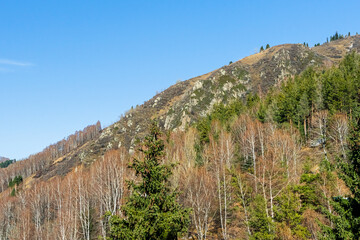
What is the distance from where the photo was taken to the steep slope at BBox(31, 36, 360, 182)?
469 ft

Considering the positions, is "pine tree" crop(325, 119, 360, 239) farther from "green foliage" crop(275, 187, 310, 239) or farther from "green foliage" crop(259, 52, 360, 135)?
"green foliage" crop(259, 52, 360, 135)

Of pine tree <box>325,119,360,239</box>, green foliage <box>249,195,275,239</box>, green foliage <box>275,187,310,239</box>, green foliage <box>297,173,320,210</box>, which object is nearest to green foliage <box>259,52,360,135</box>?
green foliage <box>297,173,320,210</box>

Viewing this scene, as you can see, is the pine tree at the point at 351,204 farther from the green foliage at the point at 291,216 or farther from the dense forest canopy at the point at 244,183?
the green foliage at the point at 291,216

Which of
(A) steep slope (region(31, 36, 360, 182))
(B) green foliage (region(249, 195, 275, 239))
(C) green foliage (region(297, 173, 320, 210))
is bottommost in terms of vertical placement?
(B) green foliage (region(249, 195, 275, 239))

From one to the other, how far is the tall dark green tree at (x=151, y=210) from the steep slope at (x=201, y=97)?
109835mm

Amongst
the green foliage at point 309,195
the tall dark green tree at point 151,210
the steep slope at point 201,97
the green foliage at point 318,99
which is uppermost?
the steep slope at point 201,97

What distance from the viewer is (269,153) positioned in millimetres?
47375

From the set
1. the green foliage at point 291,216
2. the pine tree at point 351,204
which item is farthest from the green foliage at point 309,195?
the pine tree at point 351,204

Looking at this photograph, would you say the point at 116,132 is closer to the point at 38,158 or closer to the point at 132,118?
the point at 132,118

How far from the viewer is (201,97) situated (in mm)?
151500

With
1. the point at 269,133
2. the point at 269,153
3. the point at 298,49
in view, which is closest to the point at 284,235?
the point at 269,153

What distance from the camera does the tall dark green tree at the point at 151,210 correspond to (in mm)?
14703

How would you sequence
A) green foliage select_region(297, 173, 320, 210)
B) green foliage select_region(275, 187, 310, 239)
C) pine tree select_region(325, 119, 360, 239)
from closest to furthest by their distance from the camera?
pine tree select_region(325, 119, 360, 239) → green foliage select_region(275, 187, 310, 239) → green foliage select_region(297, 173, 320, 210)

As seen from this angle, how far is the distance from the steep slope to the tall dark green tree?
10984cm
